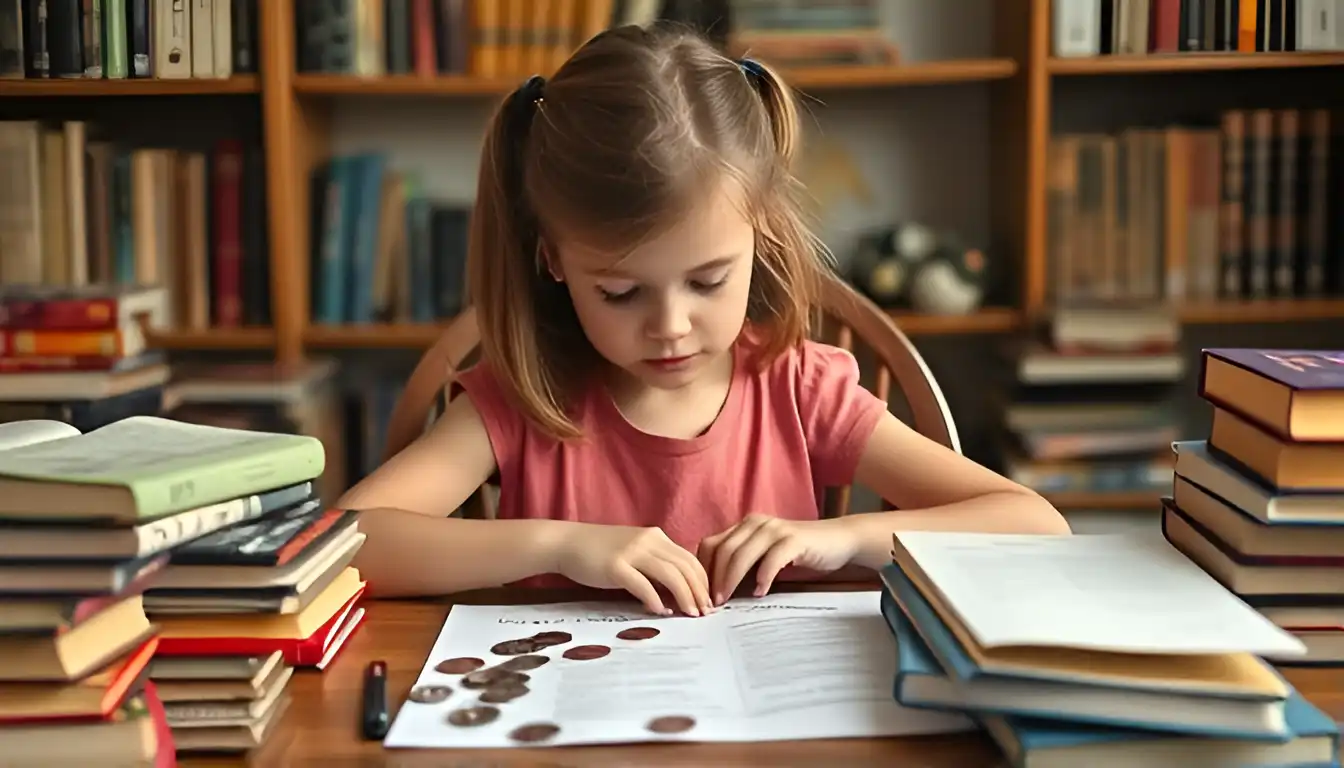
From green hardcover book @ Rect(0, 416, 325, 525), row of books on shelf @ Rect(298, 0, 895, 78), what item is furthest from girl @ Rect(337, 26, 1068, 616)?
row of books on shelf @ Rect(298, 0, 895, 78)

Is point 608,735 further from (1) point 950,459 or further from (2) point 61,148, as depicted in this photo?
(2) point 61,148

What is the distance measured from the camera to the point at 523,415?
3.84 ft

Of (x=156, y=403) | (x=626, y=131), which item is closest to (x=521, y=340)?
(x=626, y=131)

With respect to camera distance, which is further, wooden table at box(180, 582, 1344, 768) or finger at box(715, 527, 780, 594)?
finger at box(715, 527, 780, 594)

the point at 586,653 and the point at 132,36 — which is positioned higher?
the point at 132,36

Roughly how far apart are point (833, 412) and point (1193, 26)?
1.23 m

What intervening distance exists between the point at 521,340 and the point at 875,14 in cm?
120

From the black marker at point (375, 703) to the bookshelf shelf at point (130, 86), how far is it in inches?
59.8

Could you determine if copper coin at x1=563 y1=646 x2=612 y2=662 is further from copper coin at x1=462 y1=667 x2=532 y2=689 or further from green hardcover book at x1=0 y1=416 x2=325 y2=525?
green hardcover book at x1=0 y1=416 x2=325 y2=525

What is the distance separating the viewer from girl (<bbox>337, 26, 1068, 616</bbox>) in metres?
0.92

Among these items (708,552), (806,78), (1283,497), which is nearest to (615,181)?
(708,552)

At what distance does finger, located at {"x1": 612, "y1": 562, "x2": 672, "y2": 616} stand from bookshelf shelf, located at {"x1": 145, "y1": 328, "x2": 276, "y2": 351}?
1.40 metres

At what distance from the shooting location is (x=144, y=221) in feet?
6.88

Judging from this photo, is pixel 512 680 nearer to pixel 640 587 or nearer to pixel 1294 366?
pixel 640 587
